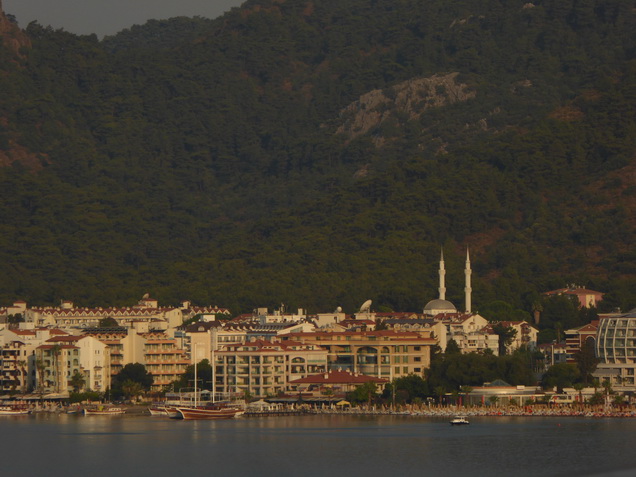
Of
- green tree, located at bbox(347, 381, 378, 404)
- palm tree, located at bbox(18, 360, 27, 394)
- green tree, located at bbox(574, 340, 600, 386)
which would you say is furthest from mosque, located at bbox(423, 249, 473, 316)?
palm tree, located at bbox(18, 360, 27, 394)

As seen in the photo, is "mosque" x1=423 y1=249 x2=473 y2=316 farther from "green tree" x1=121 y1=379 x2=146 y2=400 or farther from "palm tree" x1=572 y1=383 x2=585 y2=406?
"palm tree" x1=572 y1=383 x2=585 y2=406

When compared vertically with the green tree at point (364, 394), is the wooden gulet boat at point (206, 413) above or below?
below

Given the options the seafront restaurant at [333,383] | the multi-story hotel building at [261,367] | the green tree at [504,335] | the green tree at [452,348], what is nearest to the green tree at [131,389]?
the multi-story hotel building at [261,367]

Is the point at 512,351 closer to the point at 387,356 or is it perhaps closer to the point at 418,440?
the point at 387,356

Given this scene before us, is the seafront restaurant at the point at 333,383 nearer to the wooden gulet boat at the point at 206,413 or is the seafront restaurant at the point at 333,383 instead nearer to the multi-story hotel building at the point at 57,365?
the wooden gulet boat at the point at 206,413

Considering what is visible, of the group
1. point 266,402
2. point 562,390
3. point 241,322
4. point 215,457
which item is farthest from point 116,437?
point 241,322
